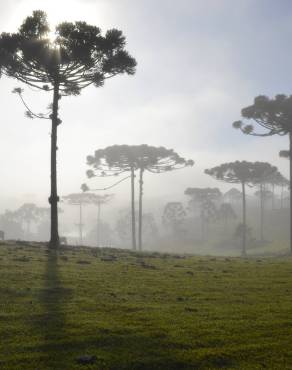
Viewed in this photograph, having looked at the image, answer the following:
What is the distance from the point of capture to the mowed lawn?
740cm

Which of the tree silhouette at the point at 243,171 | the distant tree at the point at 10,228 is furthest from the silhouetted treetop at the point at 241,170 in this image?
the distant tree at the point at 10,228

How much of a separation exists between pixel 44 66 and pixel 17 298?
1588 cm

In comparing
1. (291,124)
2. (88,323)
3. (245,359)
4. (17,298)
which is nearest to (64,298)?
(17,298)

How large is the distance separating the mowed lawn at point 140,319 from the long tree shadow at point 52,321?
2 cm

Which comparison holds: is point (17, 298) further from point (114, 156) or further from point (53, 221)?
point (114, 156)

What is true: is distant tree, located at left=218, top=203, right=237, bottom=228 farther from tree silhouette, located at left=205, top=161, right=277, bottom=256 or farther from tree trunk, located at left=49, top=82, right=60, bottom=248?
tree trunk, located at left=49, top=82, right=60, bottom=248

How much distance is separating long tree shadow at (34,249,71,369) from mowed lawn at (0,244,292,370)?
19mm

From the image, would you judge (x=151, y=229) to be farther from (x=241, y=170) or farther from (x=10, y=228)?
(x=241, y=170)

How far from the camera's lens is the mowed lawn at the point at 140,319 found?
291 inches

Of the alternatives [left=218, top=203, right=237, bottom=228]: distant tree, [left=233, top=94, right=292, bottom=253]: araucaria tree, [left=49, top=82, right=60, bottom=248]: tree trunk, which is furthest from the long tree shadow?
[left=218, top=203, right=237, bottom=228]: distant tree

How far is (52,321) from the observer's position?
9.25m

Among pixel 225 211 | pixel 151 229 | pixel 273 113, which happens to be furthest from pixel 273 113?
pixel 151 229

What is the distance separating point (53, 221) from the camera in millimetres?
23250

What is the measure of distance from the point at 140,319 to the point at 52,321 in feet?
6.29
